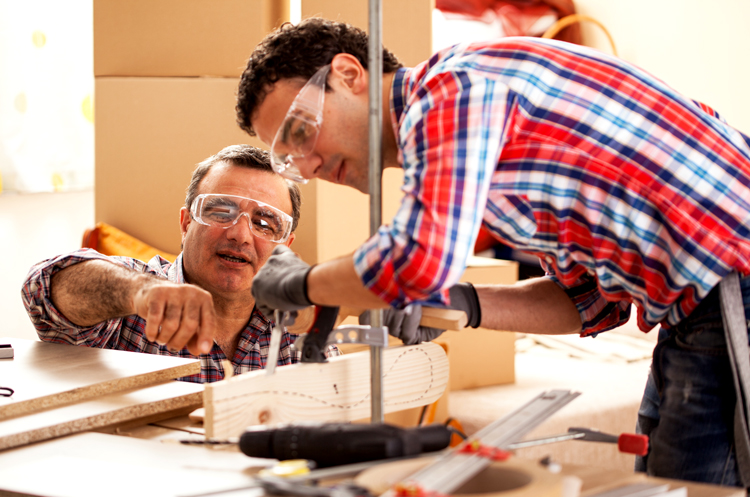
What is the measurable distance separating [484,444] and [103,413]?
0.65 m

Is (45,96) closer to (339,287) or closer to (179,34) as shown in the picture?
(179,34)

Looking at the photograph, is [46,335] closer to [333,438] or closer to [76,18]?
[333,438]

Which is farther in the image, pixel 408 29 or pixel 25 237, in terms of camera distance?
pixel 25 237

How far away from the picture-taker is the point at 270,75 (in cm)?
114

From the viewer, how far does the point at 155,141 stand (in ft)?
8.64

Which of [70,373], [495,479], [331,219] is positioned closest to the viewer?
[495,479]

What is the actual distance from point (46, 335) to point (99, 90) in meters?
1.26

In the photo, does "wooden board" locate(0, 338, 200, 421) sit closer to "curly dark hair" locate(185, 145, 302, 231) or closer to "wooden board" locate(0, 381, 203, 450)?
→ "wooden board" locate(0, 381, 203, 450)

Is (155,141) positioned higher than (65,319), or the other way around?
(155,141)

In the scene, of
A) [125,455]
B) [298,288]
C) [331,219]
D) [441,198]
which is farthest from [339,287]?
[331,219]

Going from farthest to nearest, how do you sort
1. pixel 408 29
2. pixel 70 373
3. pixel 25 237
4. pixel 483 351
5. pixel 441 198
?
1. pixel 25 237
2. pixel 483 351
3. pixel 408 29
4. pixel 70 373
5. pixel 441 198

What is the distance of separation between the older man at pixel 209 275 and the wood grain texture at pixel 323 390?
515mm

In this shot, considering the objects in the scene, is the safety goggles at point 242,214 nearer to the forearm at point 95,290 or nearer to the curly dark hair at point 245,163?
the curly dark hair at point 245,163

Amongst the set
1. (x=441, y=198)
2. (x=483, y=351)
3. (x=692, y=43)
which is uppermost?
(x=692, y=43)
